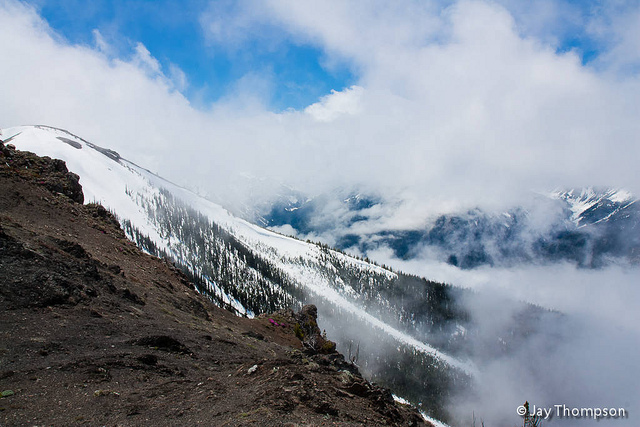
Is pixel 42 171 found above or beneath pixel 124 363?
above

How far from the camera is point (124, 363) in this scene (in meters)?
13.5

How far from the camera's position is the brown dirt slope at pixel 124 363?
9859mm

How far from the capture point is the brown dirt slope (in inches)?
388

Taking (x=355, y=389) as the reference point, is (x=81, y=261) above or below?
above

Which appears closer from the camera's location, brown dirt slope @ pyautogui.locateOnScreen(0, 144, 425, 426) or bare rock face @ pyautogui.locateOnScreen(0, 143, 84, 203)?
brown dirt slope @ pyautogui.locateOnScreen(0, 144, 425, 426)

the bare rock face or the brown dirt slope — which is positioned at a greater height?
the bare rock face

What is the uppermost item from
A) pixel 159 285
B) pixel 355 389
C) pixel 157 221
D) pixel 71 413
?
pixel 157 221

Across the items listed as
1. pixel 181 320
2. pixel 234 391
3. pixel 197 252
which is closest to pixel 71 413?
pixel 234 391

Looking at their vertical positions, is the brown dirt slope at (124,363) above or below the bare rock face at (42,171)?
below

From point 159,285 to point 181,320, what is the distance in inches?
313

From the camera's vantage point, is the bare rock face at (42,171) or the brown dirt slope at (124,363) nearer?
the brown dirt slope at (124,363)

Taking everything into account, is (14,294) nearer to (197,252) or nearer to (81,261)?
(81,261)

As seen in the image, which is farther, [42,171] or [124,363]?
[42,171]

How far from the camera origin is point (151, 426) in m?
9.30
